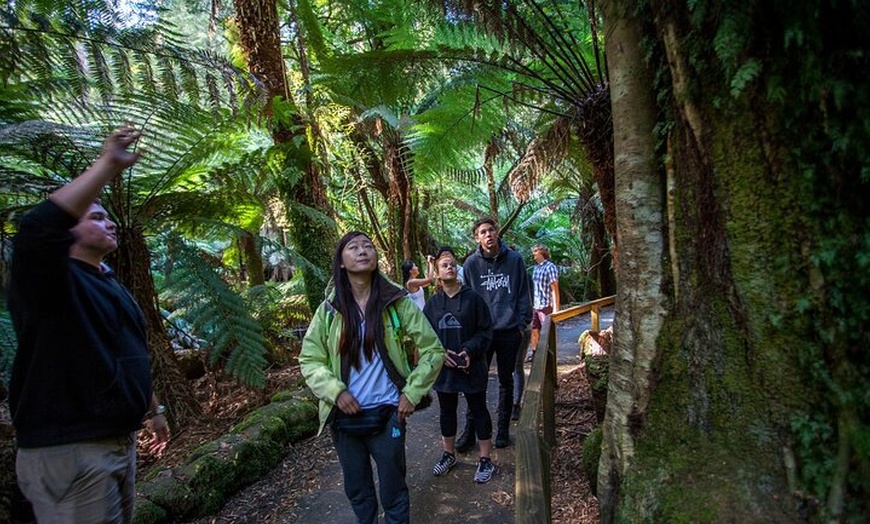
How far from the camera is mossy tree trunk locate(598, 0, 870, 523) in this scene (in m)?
1.08

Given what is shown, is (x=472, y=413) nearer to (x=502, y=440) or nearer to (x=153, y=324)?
(x=502, y=440)

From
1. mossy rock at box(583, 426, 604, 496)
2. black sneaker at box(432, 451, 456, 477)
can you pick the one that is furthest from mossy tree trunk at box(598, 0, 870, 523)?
black sneaker at box(432, 451, 456, 477)

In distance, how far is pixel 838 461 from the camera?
1.14 meters

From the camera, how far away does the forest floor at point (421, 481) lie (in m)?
2.92

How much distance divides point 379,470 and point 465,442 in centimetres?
173

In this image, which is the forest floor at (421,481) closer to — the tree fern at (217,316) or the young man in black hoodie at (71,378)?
the tree fern at (217,316)

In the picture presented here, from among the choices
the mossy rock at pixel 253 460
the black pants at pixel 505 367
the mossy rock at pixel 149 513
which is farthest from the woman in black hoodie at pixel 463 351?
the mossy rock at pixel 149 513

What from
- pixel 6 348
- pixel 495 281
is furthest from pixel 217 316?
pixel 495 281

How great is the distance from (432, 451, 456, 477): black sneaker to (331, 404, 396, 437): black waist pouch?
145 centimetres

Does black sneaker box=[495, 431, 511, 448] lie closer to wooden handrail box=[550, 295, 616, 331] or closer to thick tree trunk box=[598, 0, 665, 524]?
wooden handrail box=[550, 295, 616, 331]

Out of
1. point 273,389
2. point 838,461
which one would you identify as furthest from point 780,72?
point 273,389

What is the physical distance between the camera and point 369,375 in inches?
86.9

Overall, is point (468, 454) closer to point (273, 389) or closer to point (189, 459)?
point (189, 459)

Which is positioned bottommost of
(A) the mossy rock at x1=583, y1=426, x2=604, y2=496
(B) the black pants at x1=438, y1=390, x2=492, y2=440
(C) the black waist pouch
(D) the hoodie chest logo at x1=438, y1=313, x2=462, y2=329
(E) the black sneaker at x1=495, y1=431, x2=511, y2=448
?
(E) the black sneaker at x1=495, y1=431, x2=511, y2=448
